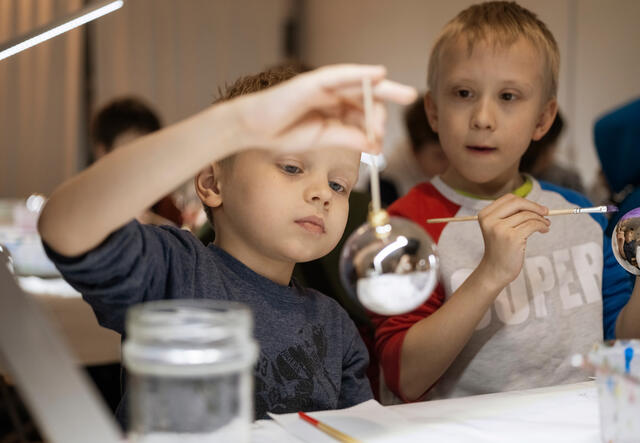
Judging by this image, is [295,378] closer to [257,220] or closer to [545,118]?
[257,220]

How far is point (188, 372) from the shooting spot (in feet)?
1.81

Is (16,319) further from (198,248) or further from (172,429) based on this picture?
(198,248)

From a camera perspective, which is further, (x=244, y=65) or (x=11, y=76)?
(x=244, y=65)

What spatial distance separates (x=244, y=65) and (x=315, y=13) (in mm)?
769

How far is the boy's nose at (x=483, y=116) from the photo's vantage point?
121 centimetres

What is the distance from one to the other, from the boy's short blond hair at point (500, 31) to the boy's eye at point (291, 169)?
0.46 m

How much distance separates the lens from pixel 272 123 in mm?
646

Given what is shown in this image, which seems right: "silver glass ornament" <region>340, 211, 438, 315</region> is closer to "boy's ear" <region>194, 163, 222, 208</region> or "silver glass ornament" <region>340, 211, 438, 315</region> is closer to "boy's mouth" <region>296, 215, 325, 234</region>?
"boy's mouth" <region>296, 215, 325, 234</region>

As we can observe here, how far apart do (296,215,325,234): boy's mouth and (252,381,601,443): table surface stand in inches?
9.4

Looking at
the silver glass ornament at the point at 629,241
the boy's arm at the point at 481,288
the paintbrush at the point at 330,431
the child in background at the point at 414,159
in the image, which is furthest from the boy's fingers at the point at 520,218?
the child in background at the point at 414,159

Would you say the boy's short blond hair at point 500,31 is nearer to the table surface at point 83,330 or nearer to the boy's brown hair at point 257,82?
the boy's brown hair at point 257,82

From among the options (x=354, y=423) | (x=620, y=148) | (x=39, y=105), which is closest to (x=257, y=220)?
(x=354, y=423)

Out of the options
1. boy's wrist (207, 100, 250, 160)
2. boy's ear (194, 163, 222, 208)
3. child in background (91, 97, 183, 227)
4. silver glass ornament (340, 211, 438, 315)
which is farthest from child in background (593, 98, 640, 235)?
child in background (91, 97, 183, 227)

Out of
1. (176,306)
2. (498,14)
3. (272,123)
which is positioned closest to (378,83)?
(272,123)
